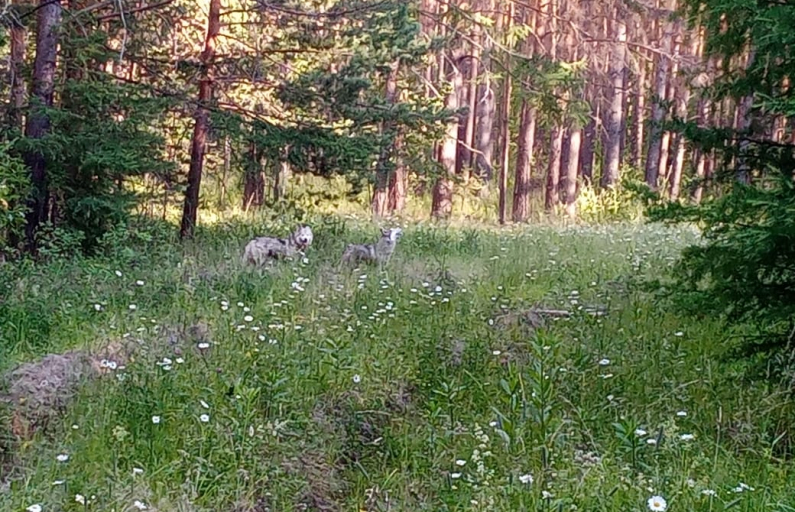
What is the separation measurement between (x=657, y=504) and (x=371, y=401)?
193 cm

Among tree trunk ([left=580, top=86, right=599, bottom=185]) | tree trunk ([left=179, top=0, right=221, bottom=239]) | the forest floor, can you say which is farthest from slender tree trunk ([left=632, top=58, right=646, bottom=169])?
the forest floor

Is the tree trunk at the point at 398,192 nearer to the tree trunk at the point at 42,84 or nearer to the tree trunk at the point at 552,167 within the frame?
the tree trunk at the point at 552,167

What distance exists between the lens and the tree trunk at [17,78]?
28.6ft

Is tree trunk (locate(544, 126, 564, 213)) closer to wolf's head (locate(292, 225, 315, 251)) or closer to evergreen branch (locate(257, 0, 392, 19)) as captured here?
evergreen branch (locate(257, 0, 392, 19))

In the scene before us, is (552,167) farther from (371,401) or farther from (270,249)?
(371,401)

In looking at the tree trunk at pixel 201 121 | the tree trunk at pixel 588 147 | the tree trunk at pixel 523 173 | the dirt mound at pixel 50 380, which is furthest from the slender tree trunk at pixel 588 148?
the dirt mound at pixel 50 380

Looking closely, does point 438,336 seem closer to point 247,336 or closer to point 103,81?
point 247,336

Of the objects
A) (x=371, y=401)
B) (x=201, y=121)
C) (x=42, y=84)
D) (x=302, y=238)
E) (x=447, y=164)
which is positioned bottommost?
(x=371, y=401)

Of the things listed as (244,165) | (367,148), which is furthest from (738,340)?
(244,165)

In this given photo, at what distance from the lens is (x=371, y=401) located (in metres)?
4.24

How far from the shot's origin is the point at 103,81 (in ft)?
30.1

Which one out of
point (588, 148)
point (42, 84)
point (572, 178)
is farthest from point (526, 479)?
point (588, 148)

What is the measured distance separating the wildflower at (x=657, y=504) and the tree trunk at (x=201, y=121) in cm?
818

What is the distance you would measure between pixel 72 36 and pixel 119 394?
22.3ft
